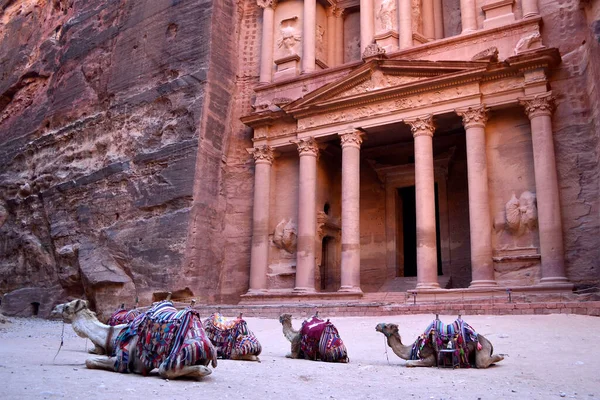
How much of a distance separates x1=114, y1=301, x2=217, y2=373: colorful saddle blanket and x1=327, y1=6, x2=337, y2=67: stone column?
19.6 m

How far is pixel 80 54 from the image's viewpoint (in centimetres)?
2609

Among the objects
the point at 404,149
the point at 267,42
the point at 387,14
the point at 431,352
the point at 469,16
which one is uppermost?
the point at 387,14

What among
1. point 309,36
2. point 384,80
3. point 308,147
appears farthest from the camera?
point 309,36

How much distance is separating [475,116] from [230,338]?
483 inches

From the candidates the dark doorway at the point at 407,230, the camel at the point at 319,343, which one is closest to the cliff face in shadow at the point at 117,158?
the dark doorway at the point at 407,230

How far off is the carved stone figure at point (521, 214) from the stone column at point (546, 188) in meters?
0.48

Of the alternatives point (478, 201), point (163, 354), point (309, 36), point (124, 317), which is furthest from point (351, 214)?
point (163, 354)

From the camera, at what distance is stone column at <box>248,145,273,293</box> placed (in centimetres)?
2055

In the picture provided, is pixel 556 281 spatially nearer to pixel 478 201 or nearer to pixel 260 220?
pixel 478 201

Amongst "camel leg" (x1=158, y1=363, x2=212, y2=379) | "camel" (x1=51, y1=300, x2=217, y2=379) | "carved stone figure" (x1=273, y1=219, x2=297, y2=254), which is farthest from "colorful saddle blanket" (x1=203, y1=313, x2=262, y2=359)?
"carved stone figure" (x1=273, y1=219, x2=297, y2=254)

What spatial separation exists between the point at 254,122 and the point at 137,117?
476 cm

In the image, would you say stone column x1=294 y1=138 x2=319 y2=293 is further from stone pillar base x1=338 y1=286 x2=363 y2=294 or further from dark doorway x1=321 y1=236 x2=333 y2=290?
dark doorway x1=321 y1=236 x2=333 y2=290

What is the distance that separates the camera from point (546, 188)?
1611 cm

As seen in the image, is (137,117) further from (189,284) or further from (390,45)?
(390,45)
